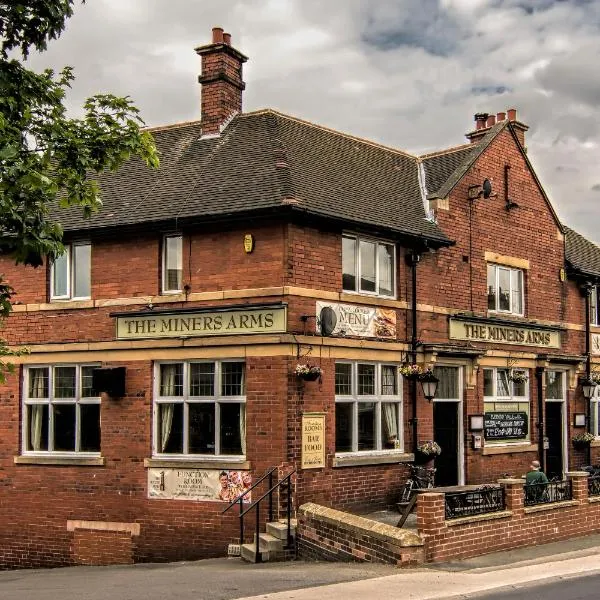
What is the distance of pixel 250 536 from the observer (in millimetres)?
16250

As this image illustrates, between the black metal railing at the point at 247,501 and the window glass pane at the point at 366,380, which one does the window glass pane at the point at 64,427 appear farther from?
the window glass pane at the point at 366,380

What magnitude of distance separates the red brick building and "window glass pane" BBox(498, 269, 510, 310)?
5cm

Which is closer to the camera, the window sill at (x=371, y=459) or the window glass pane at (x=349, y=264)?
the window sill at (x=371, y=459)

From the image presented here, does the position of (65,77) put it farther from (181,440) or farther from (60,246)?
(181,440)

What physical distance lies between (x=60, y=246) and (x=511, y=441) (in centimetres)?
1320

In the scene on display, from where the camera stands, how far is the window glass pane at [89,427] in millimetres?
18438

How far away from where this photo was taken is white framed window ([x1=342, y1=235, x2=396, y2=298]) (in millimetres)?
18031

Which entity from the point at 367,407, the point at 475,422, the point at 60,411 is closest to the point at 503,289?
the point at 475,422

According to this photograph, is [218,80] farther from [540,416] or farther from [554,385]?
[554,385]

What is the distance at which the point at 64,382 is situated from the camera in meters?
18.9

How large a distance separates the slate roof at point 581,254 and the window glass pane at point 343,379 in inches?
335

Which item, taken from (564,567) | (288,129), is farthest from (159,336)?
(564,567)

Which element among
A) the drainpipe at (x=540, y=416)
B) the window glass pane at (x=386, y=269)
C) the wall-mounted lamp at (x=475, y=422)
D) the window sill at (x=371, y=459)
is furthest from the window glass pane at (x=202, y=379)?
the drainpipe at (x=540, y=416)

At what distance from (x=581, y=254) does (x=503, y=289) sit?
4320 millimetres
